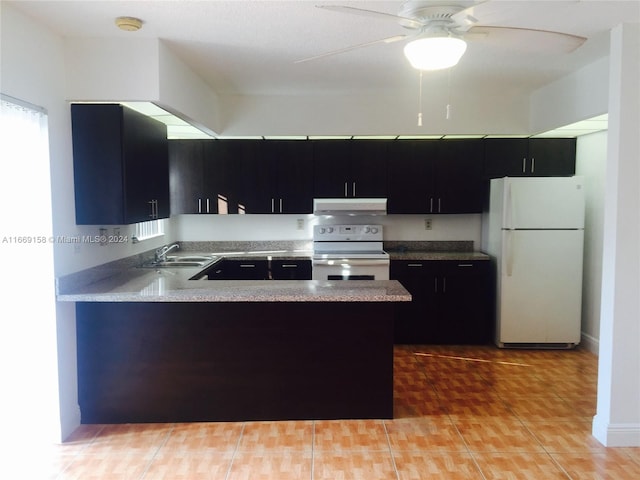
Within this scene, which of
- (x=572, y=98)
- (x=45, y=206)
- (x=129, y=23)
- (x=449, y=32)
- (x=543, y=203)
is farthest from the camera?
(x=543, y=203)

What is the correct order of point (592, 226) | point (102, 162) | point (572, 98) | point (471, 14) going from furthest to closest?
point (592, 226)
point (572, 98)
point (102, 162)
point (471, 14)

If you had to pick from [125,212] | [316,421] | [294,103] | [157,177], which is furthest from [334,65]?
[316,421]

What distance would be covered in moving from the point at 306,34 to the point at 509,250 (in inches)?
115

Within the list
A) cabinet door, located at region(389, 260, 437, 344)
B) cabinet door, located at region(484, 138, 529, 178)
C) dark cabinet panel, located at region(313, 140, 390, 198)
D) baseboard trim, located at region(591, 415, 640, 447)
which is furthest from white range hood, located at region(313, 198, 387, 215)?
baseboard trim, located at region(591, 415, 640, 447)

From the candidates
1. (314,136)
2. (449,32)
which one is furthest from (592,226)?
(449,32)

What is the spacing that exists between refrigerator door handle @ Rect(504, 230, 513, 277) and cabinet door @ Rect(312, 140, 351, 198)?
165 cm

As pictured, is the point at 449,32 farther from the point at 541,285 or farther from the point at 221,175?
the point at 221,175

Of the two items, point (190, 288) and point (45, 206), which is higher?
point (45, 206)

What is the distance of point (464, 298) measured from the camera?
5148 mm

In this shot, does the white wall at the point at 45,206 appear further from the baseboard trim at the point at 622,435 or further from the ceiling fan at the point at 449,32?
the baseboard trim at the point at 622,435

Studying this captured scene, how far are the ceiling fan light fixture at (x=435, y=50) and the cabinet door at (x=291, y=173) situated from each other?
3.21m

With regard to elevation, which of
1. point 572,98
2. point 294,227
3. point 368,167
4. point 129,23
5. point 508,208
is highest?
point 129,23

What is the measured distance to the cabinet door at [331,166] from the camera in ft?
17.5

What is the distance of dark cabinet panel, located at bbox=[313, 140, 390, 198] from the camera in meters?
5.34
